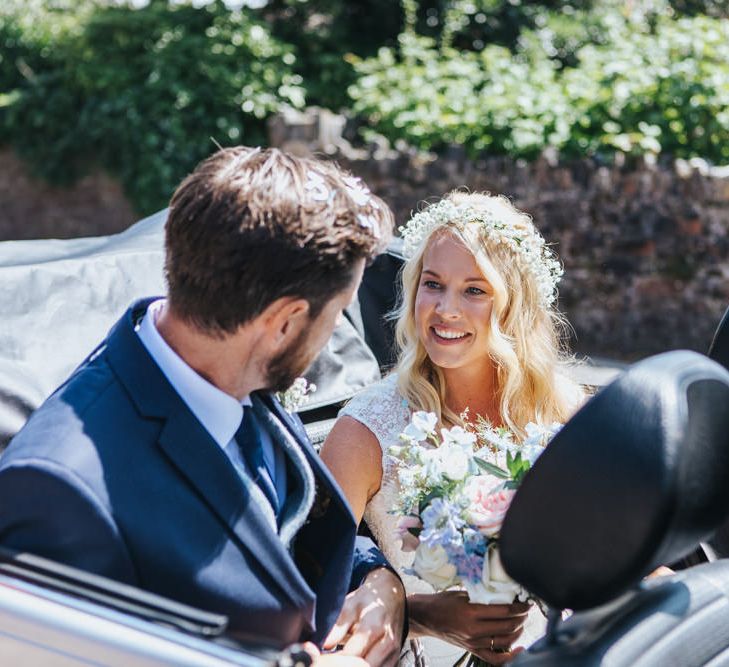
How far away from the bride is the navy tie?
777mm

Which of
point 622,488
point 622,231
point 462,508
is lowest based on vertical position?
point 622,231

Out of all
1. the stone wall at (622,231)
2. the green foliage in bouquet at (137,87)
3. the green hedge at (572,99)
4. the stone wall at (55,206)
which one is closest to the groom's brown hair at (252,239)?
the stone wall at (622,231)

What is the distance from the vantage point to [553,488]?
133 cm

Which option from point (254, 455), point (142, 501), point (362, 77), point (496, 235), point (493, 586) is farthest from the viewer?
point (362, 77)

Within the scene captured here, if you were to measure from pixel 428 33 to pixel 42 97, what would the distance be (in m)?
4.39

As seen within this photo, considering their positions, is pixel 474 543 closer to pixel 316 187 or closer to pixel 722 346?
pixel 316 187

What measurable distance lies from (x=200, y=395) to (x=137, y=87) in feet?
29.3

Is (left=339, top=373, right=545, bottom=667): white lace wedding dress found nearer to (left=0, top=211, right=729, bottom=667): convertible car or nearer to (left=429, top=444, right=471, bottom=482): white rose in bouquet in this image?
(left=429, top=444, right=471, bottom=482): white rose in bouquet

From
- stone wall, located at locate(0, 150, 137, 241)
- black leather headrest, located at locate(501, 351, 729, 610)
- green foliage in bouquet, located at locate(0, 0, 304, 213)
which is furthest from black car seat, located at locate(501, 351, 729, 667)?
stone wall, located at locate(0, 150, 137, 241)

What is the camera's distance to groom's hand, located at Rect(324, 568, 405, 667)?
6.35ft

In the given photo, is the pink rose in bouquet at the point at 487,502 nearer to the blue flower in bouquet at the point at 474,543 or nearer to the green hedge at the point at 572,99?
the blue flower in bouquet at the point at 474,543

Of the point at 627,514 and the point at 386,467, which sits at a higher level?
the point at 627,514

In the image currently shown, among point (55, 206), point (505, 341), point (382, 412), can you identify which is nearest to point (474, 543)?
point (382, 412)

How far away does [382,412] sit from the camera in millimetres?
2588
